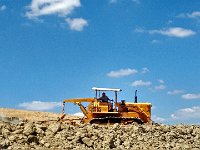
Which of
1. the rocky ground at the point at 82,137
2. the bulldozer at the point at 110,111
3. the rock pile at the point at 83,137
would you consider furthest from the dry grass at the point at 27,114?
the rocky ground at the point at 82,137

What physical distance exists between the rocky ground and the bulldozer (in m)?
3.58

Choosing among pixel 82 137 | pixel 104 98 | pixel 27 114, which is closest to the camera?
pixel 82 137

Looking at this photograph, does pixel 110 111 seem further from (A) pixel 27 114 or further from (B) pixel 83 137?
(A) pixel 27 114

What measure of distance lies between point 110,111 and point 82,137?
903cm

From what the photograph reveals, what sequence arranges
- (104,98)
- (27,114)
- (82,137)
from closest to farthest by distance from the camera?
(82,137), (104,98), (27,114)

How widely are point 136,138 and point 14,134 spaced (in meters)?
6.44

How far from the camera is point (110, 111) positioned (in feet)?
96.1

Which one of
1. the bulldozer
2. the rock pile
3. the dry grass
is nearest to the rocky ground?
the rock pile

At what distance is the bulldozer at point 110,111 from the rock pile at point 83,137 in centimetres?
355

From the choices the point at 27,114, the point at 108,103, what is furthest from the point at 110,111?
the point at 27,114

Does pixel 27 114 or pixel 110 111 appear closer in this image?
pixel 110 111

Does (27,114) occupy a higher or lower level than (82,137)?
higher

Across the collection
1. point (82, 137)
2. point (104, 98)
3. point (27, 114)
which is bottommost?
point (82, 137)

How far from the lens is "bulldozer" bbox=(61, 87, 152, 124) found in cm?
2903
